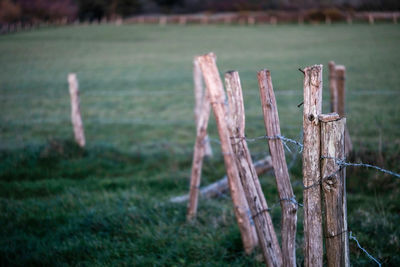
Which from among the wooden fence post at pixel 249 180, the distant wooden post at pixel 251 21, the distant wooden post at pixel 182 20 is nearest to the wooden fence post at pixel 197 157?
the wooden fence post at pixel 249 180

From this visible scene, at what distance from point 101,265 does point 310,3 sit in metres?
53.4

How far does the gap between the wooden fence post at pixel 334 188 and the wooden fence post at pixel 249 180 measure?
25.8 inches

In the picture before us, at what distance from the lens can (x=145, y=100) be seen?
1421 cm

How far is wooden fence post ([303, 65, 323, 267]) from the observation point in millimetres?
2123

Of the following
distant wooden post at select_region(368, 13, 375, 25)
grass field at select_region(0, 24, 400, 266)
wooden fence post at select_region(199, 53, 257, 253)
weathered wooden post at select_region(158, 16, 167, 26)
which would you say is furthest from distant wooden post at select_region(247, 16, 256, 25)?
wooden fence post at select_region(199, 53, 257, 253)

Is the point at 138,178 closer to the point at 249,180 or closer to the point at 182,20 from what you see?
the point at 249,180

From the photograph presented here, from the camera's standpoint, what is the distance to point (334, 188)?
217 centimetres

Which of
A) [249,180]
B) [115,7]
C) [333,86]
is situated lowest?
[249,180]

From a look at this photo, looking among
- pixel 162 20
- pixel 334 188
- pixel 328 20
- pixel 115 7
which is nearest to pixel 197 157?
pixel 334 188

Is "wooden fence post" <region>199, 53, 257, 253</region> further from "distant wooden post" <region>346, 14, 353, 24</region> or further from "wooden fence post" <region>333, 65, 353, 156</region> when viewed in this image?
"distant wooden post" <region>346, 14, 353, 24</region>

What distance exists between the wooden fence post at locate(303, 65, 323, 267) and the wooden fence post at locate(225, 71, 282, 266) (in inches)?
20.7

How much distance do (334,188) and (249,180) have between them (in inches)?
33.9

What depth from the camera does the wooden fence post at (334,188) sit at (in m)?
2.10

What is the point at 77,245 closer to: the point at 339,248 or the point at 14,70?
the point at 339,248
